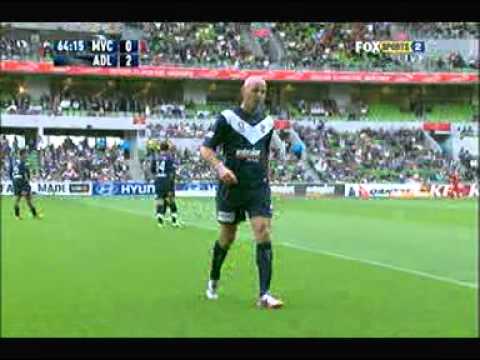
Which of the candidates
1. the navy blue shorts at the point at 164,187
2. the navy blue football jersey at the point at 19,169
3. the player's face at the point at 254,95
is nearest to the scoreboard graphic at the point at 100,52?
the player's face at the point at 254,95

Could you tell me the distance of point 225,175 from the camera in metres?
7.07

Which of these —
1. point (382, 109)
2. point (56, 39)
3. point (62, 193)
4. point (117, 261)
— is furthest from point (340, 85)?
point (56, 39)

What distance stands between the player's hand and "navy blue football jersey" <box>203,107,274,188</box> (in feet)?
0.88

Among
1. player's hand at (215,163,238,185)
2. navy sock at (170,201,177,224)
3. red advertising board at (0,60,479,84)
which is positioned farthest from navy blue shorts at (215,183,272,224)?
navy sock at (170,201,177,224)

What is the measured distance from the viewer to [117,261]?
10727 mm

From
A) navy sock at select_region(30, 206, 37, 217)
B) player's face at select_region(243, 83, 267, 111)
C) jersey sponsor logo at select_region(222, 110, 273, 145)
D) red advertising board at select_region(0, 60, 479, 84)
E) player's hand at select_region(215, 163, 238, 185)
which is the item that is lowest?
navy sock at select_region(30, 206, 37, 217)

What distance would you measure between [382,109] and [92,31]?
77.0 feet

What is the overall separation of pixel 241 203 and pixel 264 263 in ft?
1.78

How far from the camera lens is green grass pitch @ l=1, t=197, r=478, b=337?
6.44 metres

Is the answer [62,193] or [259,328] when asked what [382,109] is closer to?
[62,193]

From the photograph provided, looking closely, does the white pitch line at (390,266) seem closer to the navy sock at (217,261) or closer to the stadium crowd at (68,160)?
the navy sock at (217,261)

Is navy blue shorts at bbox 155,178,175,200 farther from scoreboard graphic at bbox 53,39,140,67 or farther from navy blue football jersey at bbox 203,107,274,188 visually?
navy blue football jersey at bbox 203,107,274,188

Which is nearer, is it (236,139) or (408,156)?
(236,139)
